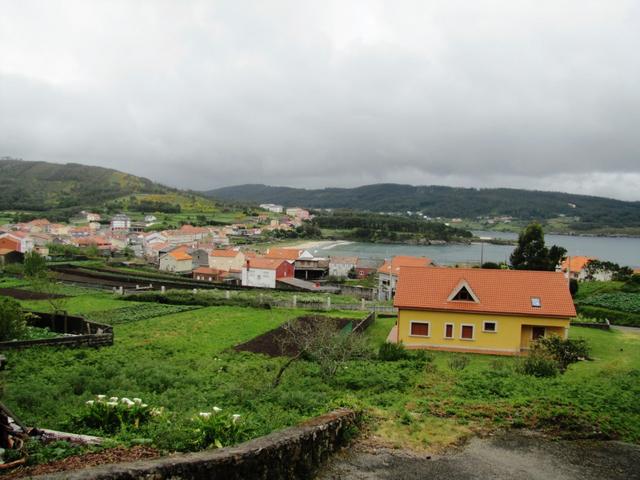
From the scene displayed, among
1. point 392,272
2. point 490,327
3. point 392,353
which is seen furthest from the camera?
point 392,272

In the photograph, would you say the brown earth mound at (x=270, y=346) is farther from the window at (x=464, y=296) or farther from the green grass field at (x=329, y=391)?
the window at (x=464, y=296)

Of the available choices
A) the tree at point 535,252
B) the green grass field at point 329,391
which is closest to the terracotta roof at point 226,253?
the tree at point 535,252

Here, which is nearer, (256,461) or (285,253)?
(256,461)

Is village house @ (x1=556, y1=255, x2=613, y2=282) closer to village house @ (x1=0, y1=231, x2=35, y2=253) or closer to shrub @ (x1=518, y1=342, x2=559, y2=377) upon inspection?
shrub @ (x1=518, y1=342, x2=559, y2=377)

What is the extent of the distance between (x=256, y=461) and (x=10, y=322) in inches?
715

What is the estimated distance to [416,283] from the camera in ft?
85.3

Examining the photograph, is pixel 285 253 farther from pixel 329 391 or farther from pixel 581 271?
pixel 329 391

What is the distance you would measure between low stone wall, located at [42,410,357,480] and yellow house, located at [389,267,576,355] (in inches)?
662

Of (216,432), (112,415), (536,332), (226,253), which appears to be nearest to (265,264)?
(226,253)

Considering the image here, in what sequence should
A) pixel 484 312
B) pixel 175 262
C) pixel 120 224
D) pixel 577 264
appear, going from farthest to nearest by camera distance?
1. pixel 120 224
2. pixel 175 262
3. pixel 577 264
4. pixel 484 312

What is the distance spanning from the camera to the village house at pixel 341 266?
80.0 m

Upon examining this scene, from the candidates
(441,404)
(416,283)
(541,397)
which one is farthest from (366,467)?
(416,283)

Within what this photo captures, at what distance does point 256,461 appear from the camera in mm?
6289

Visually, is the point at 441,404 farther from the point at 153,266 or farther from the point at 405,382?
the point at 153,266
